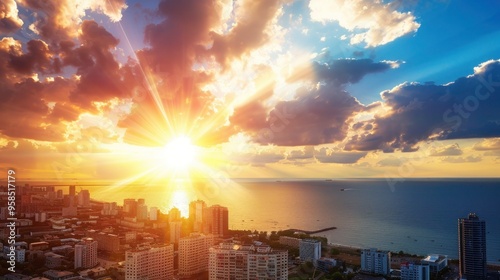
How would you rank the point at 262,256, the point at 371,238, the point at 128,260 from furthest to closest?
the point at 371,238, the point at 128,260, the point at 262,256

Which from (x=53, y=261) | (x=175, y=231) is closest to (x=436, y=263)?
(x=175, y=231)

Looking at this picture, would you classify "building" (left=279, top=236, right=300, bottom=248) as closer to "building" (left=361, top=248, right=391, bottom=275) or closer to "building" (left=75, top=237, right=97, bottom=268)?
"building" (left=361, top=248, right=391, bottom=275)

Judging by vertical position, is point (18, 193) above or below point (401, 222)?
above

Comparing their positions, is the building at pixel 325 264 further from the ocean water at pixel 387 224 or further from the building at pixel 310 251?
the ocean water at pixel 387 224

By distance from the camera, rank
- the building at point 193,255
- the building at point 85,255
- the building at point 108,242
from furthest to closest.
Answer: the building at point 108,242 < the building at point 85,255 < the building at point 193,255

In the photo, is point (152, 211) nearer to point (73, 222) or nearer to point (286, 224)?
point (73, 222)

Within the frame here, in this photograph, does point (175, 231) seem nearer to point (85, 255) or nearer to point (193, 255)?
point (85, 255)

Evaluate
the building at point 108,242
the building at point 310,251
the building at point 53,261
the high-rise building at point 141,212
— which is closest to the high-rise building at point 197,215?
the building at point 108,242

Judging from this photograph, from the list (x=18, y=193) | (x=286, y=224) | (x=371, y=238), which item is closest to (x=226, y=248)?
(x=371, y=238)

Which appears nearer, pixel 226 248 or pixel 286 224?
pixel 226 248
